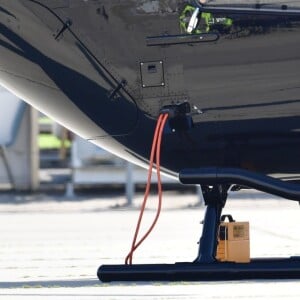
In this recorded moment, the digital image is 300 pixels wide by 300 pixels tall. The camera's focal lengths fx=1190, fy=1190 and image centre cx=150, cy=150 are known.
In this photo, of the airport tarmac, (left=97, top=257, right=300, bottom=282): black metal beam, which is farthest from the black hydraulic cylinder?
the airport tarmac

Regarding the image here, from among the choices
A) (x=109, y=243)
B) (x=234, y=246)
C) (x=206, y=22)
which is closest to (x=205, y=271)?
(x=234, y=246)

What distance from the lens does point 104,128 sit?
819 cm

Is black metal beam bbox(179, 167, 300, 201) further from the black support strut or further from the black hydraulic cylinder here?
the black hydraulic cylinder

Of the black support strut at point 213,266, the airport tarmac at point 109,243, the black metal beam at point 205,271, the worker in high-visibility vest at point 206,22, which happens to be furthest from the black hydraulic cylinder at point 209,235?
the worker in high-visibility vest at point 206,22


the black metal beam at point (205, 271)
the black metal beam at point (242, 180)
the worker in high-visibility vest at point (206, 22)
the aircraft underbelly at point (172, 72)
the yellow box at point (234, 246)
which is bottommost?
the black metal beam at point (205, 271)

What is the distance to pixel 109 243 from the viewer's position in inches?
527

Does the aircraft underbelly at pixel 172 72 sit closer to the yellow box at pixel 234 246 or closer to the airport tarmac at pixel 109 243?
the yellow box at pixel 234 246

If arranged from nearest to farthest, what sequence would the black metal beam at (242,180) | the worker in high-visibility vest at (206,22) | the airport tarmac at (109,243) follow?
the black metal beam at (242,180) < the worker in high-visibility vest at (206,22) < the airport tarmac at (109,243)

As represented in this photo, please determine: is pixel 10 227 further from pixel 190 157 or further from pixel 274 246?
pixel 190 157

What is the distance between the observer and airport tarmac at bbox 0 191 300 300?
864 centimetres

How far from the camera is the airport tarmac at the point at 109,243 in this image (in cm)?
864

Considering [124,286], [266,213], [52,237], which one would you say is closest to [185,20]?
[124,286]

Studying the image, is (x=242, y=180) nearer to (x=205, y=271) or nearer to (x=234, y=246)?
(x=234, y=246)

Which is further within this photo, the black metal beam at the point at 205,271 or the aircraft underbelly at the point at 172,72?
the aircraft underbelly at the point at 172,72
